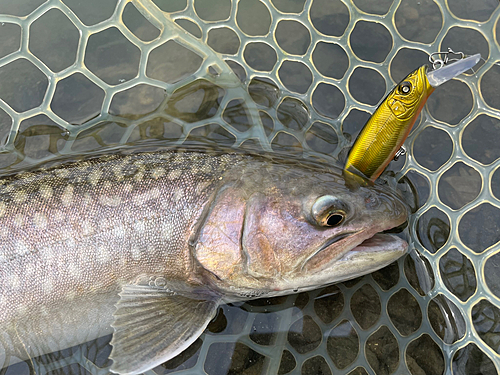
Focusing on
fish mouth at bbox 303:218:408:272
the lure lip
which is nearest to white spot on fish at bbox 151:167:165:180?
fish mouth at bbox 303:218:408:272

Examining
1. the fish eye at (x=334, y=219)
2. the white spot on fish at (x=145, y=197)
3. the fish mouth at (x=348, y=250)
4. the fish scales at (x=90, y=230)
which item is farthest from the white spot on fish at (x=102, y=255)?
the fish eye at (x=334, y=219)

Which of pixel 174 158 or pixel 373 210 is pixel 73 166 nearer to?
pixel 174 158

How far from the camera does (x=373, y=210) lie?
277 centimetres

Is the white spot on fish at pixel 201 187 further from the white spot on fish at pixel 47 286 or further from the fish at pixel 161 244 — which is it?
the white spot on fish at pixel 47 286

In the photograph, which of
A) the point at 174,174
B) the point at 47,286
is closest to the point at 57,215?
the point at 47,286

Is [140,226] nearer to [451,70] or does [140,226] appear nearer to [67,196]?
[67,196]

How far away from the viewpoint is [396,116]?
287 cm

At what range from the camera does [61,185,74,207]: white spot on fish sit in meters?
2.79

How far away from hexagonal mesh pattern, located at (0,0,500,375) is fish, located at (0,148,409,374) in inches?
15.8

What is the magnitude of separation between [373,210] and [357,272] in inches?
17.9

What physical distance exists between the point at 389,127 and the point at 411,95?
256mm

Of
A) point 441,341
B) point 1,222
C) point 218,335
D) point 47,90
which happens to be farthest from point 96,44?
point 441,341

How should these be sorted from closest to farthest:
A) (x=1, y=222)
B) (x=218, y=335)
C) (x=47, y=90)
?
(x=1, y=222) < (x=218, y=335) < (x=47, y=90)

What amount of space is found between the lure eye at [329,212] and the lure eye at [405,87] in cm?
89
